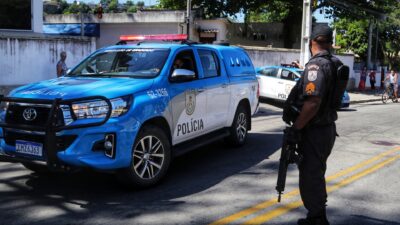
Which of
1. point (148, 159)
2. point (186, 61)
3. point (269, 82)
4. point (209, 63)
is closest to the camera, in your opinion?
point (148, 159)

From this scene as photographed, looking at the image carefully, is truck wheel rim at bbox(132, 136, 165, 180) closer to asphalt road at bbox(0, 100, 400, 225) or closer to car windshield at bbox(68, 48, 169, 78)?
asphalt road at bbox(0, 100, 400, 225)

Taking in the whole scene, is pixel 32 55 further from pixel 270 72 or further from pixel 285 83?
pixel 285 83

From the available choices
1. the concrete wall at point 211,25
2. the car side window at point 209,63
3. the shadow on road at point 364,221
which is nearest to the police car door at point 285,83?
the car side window at point 209,63

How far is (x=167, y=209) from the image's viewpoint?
5172 millimetres

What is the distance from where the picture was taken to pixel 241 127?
881 cm

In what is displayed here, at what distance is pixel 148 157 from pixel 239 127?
3.18 meters

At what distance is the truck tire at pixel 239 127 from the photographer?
27.8ft

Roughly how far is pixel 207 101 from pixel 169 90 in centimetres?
112

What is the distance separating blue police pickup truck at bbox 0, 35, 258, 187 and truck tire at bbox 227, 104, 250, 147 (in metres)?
0.72

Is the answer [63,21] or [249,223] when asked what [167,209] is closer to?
[249,223]

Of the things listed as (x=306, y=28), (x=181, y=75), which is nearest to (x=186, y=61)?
(x=181, y=75)

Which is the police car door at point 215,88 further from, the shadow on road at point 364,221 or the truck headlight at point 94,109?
the shadow on road at point 364,221

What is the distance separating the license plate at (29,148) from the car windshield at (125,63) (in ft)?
5.07

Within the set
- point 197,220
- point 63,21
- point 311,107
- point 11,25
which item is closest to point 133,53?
point 197,220
